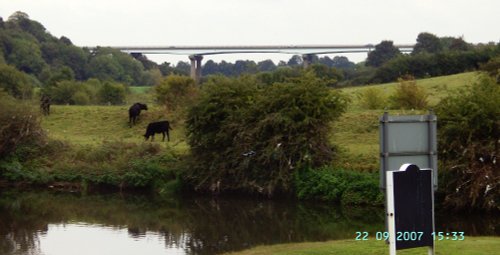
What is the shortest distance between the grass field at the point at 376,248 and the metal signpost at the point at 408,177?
2.92 metres

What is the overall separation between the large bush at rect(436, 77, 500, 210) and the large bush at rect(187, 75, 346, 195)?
16.1ft

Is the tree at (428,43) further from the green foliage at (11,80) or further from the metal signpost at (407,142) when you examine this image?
the metal signpost at (407,142)

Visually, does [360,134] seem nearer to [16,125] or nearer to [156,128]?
[156,128]

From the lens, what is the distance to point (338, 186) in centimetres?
2739

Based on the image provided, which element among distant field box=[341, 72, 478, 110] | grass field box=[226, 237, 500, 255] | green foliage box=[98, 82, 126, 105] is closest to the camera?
grass field box=[226, 237, 500, 255]

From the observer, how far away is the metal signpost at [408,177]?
32.7 feet

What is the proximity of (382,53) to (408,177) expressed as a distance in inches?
3295

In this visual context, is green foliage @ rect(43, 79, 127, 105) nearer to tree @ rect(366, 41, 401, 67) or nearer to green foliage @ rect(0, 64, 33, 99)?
green foliage @ rect(0, 64, 33, 99)

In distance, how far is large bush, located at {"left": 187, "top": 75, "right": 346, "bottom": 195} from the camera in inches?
1134

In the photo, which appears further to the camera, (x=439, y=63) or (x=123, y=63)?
(x=123, y=63)

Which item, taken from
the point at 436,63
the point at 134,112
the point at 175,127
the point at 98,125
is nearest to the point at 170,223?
the point at 175,127

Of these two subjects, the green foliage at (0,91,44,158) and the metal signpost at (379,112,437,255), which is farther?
the green foliage at (0,91,44,158)

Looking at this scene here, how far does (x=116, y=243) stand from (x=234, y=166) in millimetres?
10703

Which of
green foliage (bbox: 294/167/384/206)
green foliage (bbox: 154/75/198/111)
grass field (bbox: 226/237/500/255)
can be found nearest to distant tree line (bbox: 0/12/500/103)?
green foliage (bbox: 154/75/198/111)
